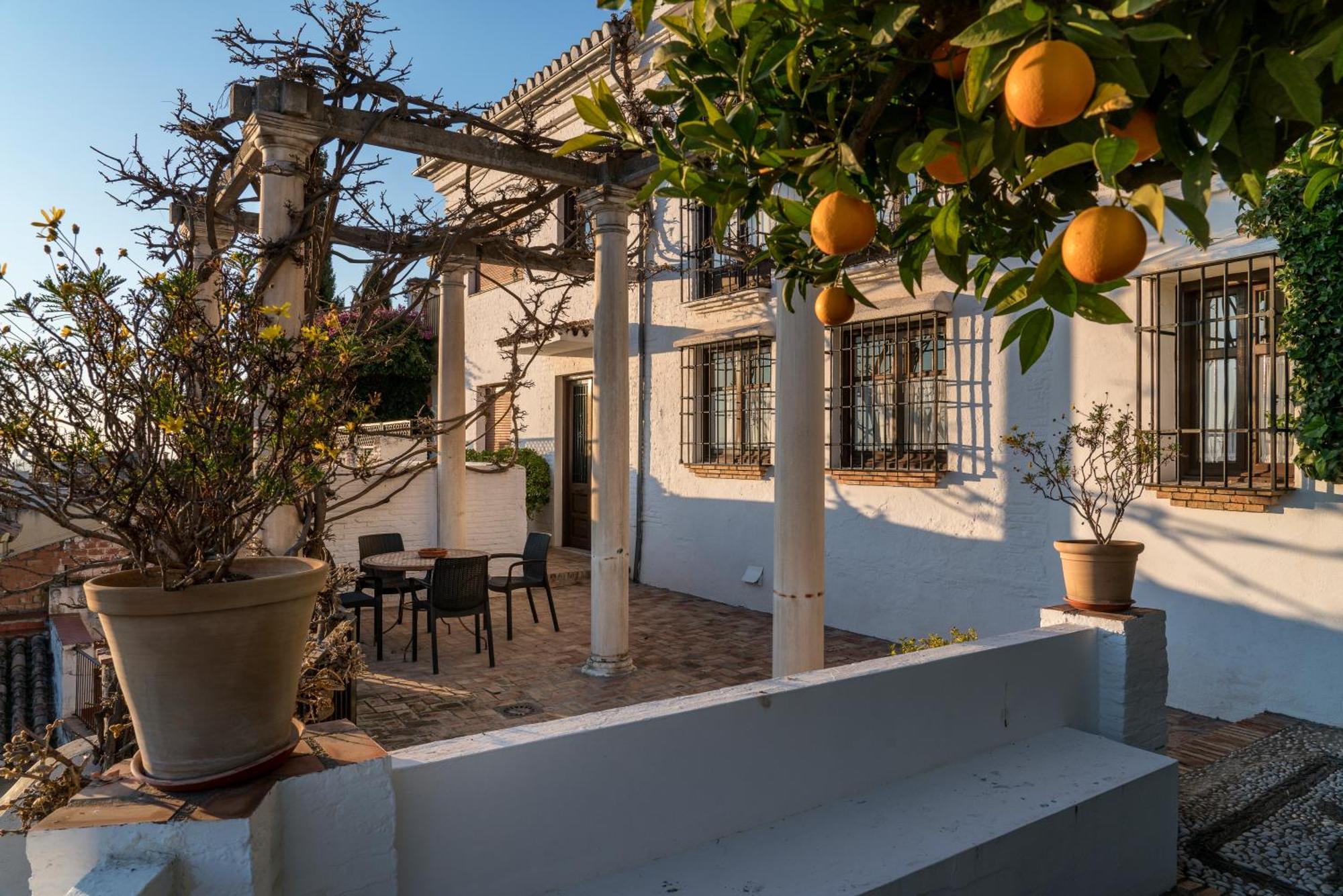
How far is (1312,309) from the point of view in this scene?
4.34 m

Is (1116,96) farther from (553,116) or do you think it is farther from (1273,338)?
(553,116)

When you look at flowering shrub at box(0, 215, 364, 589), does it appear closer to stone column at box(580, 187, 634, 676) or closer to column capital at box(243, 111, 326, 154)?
column capital at box(243, 111, 326, 154)

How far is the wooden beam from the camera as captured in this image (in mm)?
6172

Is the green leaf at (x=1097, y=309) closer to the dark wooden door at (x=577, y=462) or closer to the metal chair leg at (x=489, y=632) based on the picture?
the metal chair leg at (x=489, y=632)

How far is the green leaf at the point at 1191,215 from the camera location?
40.5 inches

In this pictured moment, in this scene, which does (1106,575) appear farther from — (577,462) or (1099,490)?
(577,462)

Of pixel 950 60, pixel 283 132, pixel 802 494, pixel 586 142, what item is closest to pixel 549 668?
pixel 802 494

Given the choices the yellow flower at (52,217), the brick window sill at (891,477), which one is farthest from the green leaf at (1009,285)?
the brick window sill at (891,477)

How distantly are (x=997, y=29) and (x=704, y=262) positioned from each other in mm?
8086

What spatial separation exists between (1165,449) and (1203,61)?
189 inches

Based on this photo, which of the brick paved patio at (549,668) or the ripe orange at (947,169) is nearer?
the ripe orange at (947,169)

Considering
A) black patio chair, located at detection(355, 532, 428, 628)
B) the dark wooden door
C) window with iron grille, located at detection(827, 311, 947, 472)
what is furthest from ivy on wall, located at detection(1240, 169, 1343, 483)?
the dark wooden door

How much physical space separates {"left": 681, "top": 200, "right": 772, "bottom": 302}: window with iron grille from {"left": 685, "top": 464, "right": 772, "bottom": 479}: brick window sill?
5.98 ft

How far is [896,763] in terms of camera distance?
8.93 ft
